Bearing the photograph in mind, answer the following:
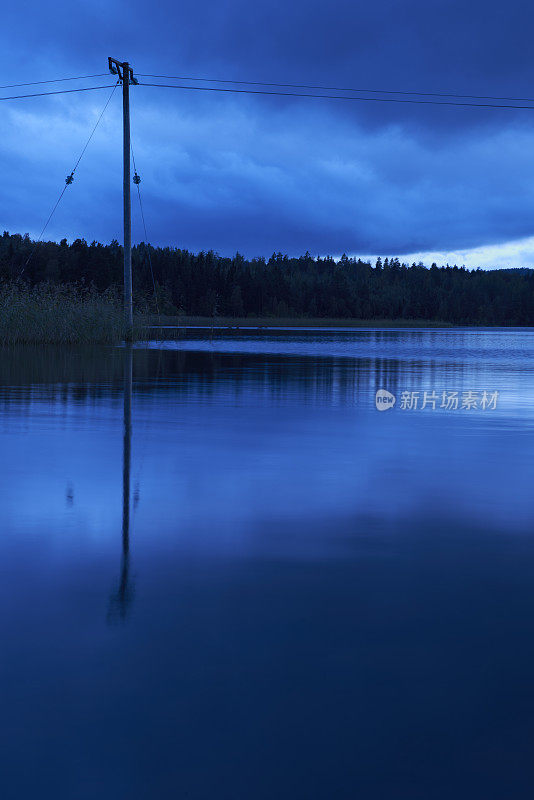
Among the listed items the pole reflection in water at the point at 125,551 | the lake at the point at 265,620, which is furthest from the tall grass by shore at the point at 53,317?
the lake at the point at 265,620

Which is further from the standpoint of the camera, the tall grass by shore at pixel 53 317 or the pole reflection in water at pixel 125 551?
the tall grass by shore at pixel 53 317

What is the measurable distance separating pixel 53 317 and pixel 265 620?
943 inches

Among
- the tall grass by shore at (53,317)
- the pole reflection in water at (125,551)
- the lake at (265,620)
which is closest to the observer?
the lake at (265,620)

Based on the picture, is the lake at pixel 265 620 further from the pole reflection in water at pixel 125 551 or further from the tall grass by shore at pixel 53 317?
the tall grass by shore at pixel 53 317

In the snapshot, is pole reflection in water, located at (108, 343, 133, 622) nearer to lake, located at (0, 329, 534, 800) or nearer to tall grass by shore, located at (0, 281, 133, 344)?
lake, located at (0, 329, 534, 800)

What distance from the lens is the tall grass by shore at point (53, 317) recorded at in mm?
25484

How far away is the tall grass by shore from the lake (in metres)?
18.2

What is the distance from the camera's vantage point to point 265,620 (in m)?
3.34

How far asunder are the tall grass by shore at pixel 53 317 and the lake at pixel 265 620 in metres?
18.2

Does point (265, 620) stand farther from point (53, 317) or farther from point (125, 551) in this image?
point (53, 317)

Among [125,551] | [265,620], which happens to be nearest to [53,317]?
[125,551]

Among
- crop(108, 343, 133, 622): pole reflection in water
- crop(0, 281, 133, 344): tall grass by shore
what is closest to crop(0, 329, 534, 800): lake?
crop(108, 343, 133, 622): pole reflection in water

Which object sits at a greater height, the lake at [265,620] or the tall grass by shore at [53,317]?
the tall grass by shore at [53,317]

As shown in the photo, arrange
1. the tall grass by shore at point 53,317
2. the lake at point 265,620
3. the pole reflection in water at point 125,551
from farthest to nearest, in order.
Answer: the tall grass by shore at point 53,317
the pole reflection in water at point 125,551
the lake at point 265,620
